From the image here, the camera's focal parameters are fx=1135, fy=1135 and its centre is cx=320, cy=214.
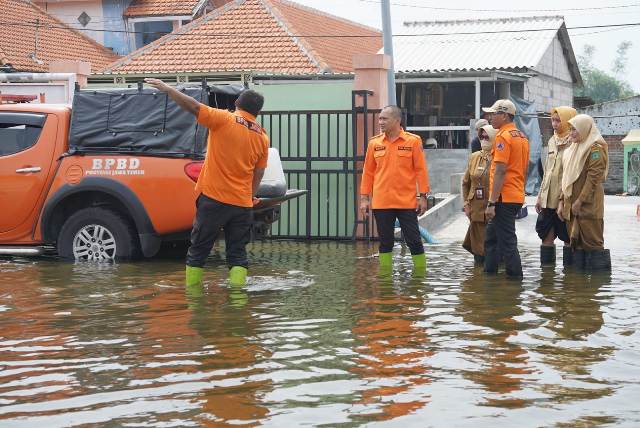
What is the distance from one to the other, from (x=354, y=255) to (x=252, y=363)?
276 inches

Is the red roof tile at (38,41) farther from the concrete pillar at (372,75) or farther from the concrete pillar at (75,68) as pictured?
the concrete pillar at (372,75)

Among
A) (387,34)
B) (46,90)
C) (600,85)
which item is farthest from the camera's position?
(600,85)

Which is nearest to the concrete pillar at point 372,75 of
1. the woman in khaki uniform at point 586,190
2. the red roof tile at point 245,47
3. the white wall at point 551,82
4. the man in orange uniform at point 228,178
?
the woman in khaki uniform at point 586,190

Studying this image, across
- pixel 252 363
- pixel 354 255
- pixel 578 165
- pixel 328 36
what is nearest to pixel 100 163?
pixel 354 255

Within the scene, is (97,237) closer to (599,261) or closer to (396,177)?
(396,177)

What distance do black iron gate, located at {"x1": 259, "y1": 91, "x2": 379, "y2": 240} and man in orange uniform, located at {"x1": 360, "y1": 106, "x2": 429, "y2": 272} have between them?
4039mm

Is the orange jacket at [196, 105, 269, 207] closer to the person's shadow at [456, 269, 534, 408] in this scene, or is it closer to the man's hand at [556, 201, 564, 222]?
the person's shadow at [456, 269, 534, 408]

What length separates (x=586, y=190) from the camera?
10836mm

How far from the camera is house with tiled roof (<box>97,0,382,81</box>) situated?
3092 cm

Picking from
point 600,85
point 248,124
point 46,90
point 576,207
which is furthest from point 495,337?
point 600,85

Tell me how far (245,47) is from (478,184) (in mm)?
21792

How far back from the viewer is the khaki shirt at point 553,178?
37.6ft

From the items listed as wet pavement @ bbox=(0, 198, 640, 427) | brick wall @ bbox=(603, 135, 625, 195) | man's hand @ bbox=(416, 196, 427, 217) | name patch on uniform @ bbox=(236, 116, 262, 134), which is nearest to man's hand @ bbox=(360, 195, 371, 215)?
man's hand @ bbox=(416, 196, 427, 217)

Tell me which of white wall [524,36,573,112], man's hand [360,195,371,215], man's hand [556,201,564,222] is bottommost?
man's hand [556,201,564,222]
